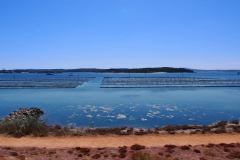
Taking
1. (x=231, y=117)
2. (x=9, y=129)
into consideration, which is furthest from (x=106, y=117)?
(x=9, y=129)

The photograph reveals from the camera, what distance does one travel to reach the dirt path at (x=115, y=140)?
66.2ft

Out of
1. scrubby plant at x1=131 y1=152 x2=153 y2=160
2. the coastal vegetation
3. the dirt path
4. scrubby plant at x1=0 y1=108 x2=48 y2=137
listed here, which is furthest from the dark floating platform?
scrubby plant at x1=131 y1=152 x2=153 y2=160

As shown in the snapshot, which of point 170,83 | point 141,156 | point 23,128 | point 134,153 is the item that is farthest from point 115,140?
point 170,83

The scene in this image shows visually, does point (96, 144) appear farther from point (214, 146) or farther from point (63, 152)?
point (214, 146)

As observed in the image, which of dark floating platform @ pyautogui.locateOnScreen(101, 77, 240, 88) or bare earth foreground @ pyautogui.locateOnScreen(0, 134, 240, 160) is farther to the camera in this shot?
dark floating platform @ pyautogui.locateOnScreen(101, 77, 240, 88)

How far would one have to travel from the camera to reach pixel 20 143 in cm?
2066

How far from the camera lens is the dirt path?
20188 mm

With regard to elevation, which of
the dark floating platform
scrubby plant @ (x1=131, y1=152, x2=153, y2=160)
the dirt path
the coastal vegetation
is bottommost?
the dark floating platform

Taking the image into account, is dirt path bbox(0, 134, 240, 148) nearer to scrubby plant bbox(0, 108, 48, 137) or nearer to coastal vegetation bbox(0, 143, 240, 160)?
scrubby plant bbox(0, 108, 48, 137)

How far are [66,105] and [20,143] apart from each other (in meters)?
29.3

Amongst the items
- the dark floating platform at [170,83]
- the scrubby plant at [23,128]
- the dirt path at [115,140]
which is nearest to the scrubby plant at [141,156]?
the dirt path at [115,140]

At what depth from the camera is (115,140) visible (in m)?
21.1

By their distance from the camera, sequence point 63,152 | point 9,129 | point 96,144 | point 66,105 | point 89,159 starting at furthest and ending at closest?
point 66,105 → point 9,129 → point 96,144 → point 63,152 → point 89,159

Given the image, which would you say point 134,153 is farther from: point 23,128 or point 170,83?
point 170,83
